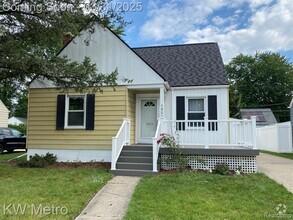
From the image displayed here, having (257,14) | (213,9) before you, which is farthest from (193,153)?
(257,14)

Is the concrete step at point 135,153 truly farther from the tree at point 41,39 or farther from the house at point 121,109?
the tree at point 41,39

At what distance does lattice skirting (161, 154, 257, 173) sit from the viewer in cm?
823

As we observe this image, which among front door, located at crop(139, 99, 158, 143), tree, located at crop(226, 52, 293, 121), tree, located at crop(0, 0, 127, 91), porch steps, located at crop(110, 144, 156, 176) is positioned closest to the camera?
tree, located at crop(0, 0, 127, 91)

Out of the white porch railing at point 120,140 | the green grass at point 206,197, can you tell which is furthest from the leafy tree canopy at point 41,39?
the green grass at point 206,197

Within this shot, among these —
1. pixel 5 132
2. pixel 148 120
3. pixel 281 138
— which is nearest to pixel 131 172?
pixel 148 120

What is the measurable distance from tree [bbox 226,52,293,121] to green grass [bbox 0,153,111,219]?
40901 mm

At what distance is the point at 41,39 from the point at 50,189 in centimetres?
516

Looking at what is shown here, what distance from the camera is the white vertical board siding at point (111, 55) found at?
10.1m

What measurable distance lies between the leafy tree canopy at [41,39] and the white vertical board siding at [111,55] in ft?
4.83

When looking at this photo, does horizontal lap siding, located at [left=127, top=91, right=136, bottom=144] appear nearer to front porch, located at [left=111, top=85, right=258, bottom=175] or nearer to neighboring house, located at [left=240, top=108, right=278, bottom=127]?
front porch, located at [left=111, top=85, right=258, bottom=175]

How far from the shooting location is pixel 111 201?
5.39 meters

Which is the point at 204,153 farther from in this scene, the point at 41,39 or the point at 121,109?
the point at 41,39

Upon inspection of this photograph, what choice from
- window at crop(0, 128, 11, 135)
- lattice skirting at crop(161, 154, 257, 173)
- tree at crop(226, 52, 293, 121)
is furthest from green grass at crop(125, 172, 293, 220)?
tree at crop(226, 52, 293, 121)

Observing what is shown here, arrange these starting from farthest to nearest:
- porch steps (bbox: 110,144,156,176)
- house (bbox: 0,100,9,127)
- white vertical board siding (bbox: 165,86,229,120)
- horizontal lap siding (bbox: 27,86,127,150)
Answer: house (bbox: 0,100,9,127)
white vertical board siding (bbox: 165,86,229,120)
horizontal lap siding (bbox: 27,86,127,150)
porch steps (bbox: 110,144,156,176)
